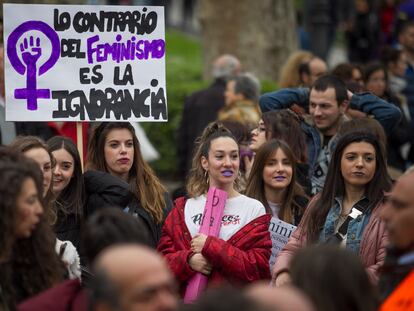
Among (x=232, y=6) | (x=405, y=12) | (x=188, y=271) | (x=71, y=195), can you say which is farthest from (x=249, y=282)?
(x=405, y=12)

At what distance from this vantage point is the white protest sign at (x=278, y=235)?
344 inches

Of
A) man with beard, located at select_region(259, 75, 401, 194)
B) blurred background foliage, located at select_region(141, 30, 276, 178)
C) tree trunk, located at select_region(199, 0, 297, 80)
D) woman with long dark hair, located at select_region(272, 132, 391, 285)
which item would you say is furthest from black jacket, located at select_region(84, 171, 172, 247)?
tree trunk, located at select_region(199, 0, 297, 80)

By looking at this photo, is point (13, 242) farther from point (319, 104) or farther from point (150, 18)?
point (319, 104)

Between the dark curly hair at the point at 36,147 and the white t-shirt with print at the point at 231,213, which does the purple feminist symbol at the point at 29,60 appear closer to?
the dark curly hair at the point at 36,147

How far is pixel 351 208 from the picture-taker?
8211mm

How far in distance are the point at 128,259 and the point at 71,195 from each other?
3687mm

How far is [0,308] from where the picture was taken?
243 inches

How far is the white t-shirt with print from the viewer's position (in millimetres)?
8227

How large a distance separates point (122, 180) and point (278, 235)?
1.11 meters

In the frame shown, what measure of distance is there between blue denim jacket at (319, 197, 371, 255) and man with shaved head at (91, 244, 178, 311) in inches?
125

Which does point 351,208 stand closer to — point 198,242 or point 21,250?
point 198,242

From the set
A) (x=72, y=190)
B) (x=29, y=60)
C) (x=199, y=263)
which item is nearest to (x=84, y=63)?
(x=29, y=60)

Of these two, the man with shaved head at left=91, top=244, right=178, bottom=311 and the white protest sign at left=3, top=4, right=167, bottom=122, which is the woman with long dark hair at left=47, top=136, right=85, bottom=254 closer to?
the white protest sign at left=3, top=4, right=167, bottom=122

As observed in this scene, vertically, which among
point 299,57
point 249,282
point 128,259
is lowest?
point 249,282
